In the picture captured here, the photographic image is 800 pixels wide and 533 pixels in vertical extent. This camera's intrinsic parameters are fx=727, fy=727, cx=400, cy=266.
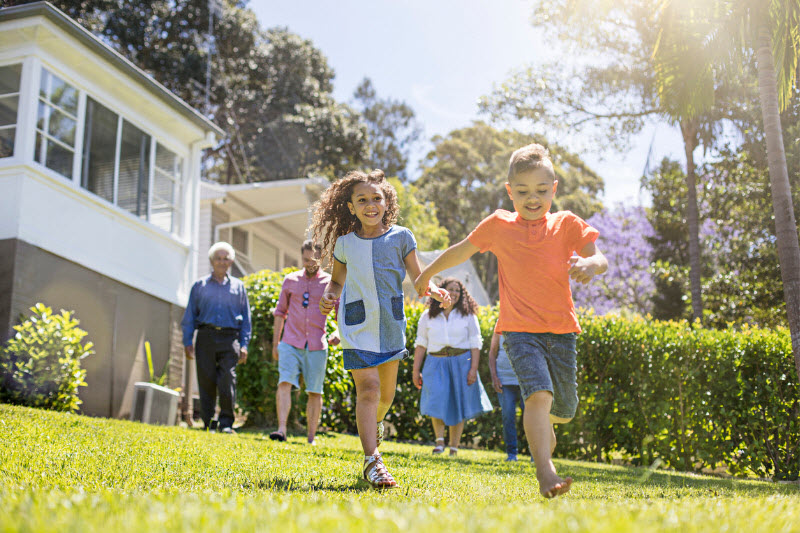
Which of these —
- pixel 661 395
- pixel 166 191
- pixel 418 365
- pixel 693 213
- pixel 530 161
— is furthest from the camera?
pixel 693 213

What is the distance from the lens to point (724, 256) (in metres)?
20.0

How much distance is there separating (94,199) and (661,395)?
9.07 meters

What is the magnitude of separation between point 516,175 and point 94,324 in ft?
28.4

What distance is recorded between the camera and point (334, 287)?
→ 194 inches

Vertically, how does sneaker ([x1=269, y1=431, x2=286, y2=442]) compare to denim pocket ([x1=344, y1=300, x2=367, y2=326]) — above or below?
below

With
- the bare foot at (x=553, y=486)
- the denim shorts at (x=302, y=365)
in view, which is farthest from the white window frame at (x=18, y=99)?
the bare foot at (x=553, y=486)

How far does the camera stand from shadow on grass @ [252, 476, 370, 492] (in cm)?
356

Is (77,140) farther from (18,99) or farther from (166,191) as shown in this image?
(166,191)

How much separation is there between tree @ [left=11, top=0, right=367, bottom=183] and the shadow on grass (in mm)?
30689

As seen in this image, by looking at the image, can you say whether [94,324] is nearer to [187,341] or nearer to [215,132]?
[187,341]

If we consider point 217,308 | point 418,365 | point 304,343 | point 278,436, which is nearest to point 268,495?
point 278,436

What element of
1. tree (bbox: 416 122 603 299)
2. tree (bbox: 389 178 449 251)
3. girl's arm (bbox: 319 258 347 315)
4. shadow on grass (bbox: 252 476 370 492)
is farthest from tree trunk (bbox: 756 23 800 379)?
tree (bbox: 416 122 603 299)

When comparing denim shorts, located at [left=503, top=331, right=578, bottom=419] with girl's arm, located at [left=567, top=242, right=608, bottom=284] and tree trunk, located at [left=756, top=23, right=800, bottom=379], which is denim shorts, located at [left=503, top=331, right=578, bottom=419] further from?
tree trunk, located at [left=756, top=23, right=800, bottom=379]

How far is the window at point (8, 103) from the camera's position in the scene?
1093 cm
